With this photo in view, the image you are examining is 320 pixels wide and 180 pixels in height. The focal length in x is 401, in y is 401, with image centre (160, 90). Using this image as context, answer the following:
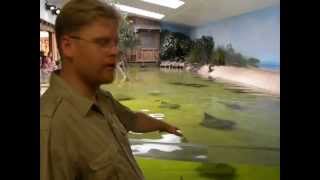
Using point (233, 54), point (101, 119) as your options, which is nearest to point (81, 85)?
point (101, 119)

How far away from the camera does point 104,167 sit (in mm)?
1316

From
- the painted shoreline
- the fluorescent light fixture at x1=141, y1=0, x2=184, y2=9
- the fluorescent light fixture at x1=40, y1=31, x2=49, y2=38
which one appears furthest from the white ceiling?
the fluorescent light fixture at x1=40, y1=31, x2=49, y2=38

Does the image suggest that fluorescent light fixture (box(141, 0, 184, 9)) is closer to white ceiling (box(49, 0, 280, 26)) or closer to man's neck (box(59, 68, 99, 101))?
white ceiling (box(49, 0, 280, 26))

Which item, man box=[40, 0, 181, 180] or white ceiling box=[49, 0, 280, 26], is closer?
man box=[40, 0, 181, 180]

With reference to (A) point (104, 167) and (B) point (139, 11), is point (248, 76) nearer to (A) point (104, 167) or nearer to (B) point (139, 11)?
(B) point (139, 11)

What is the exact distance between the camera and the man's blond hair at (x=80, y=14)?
136 cm

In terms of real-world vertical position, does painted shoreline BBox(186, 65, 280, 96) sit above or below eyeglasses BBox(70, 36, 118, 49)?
below

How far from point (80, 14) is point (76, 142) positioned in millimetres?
435

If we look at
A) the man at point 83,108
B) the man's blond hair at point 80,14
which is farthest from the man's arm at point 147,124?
the man's blond hair at point 80,14

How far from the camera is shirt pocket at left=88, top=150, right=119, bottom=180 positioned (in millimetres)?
1311

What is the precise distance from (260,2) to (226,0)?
16 centimetres

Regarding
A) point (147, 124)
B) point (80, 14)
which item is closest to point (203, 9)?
point (147, 124)

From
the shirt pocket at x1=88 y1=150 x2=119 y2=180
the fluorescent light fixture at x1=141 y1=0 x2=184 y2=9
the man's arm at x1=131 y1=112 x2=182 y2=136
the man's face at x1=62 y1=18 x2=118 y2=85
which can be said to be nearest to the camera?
the shirt pocket at x1=88 y1=150 x2=119 y2=180
